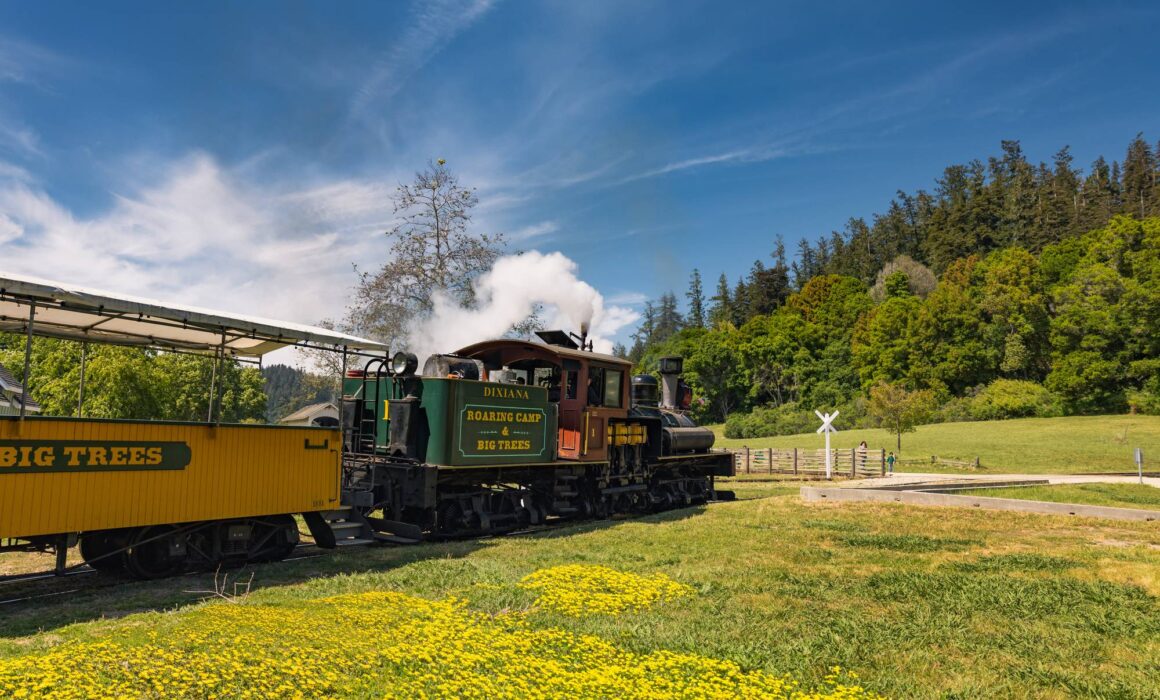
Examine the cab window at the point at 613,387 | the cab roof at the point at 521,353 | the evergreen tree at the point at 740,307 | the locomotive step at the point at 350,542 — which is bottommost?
the locomotive step at the point at 350,542

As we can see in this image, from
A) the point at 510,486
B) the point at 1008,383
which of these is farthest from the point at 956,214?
the point at 510,486

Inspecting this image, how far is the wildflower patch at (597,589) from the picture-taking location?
7.66 metres

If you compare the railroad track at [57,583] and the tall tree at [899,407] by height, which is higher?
the tall tree at [899,407]

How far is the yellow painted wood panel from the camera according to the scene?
7.52m

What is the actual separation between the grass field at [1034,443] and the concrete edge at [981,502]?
60.6 feet

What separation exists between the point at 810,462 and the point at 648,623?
29.8 meters

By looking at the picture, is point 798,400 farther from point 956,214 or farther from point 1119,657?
point 1119,657

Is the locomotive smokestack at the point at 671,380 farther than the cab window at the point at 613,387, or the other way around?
the locomotive smokestack at the point at 671,380

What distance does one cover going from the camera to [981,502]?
17047 millimetres

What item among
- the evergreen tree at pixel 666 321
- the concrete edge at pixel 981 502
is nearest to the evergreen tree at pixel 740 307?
the evergreen tree at pixel 666 321

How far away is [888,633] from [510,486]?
848 centimetres

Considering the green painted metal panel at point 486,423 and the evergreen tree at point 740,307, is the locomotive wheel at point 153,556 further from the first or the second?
the evergreen tree at point 740,307

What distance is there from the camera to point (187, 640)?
19.2ft

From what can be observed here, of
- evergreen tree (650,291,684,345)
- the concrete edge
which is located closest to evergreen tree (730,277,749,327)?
evergreen tree (650,291,684,345)
